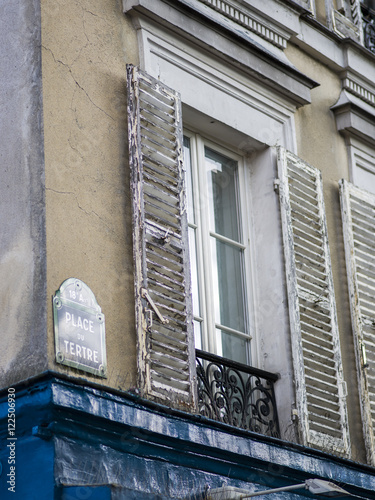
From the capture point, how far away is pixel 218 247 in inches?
308

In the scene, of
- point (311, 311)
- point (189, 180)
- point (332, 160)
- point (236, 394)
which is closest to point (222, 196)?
point (189, 180)

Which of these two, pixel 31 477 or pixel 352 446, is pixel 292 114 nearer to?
pixel 352 446

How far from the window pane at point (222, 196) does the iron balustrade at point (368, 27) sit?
2.53 m

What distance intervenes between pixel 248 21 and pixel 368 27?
2.04m

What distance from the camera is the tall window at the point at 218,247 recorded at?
750cm

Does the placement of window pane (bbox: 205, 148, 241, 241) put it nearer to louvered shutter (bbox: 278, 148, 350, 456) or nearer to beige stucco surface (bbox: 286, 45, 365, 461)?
louvered shutter (bbox: 278, 148, 350, 456)

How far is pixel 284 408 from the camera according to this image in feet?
24.6

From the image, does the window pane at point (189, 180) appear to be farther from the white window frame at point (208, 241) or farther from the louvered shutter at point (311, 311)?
the louvered shutter at point (311, 311)

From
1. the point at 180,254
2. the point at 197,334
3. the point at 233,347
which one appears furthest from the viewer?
the point at 233,347

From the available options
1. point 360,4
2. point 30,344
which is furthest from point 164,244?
point 360,4

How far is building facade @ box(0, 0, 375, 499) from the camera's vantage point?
6086 millimetres

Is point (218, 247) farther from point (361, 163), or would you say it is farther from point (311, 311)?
point (361, 163)

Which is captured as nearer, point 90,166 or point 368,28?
point 90,166

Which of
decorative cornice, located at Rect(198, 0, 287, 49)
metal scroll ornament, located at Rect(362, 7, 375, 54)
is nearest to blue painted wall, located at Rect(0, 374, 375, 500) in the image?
decorative cornice, located at Rect(198, 0, 287, 49)
